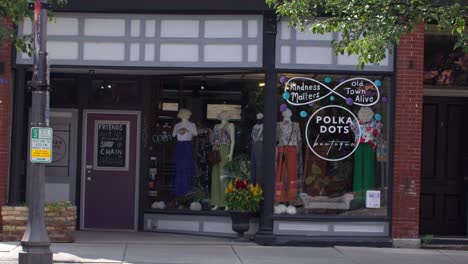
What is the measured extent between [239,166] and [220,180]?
453mm

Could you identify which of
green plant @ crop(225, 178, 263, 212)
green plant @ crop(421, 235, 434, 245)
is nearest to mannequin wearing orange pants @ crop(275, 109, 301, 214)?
green plant @ crop(225, 178, 263, 212)

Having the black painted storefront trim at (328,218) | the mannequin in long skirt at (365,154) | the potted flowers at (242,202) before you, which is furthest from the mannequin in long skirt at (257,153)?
the mannequin in long skirt at (365,154)

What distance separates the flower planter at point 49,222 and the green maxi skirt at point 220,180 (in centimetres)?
259

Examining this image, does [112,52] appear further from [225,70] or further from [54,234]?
[54,234]

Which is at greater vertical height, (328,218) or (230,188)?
(230,188)

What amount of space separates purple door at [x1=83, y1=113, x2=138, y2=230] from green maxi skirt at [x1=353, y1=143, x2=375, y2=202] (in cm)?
403

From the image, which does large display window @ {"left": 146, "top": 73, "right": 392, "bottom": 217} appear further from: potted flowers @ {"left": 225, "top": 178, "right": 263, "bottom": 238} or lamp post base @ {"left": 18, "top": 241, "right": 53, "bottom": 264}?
lamp post base @ {"left": 18, "top": 241, "right": 53, "bottom": 264}

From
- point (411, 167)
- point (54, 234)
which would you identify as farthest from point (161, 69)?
point (411, 167)

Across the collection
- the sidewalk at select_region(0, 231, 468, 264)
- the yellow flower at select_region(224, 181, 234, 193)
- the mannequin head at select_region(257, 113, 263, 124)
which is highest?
the mannequin head at select_region(257, 113, 263, 124)

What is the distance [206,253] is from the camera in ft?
33.8

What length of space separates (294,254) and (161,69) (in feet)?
12.3

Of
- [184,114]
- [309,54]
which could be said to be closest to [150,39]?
[184,114]

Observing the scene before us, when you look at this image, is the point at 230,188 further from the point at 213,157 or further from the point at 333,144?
the point at 333,144

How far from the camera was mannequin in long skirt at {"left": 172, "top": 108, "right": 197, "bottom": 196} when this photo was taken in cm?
1241
